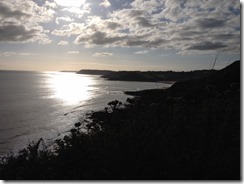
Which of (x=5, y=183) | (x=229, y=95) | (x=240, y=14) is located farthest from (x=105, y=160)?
(x=240, y=14)

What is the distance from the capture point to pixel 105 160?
15.1ft

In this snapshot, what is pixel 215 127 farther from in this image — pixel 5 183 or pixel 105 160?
pixel 5 183

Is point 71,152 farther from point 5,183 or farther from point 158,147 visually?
point 158,147

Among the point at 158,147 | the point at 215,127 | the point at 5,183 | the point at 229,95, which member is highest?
the point at 229,95

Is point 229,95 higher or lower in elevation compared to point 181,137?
higher

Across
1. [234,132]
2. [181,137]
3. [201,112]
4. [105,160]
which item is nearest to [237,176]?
[234,132]

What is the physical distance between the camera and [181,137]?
4.84 m

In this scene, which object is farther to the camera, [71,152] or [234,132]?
[71,152]

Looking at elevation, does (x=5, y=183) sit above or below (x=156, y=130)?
below

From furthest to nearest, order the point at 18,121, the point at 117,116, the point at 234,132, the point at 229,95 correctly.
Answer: the point at 18,121 < the point at 117,116 < the point at 229,95 < the point at 234,132

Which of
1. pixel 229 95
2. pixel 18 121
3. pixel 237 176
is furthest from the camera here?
pixel 18 121

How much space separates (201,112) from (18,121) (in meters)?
30.7

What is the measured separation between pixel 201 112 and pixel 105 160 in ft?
6.42

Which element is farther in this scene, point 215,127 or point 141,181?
point 215,127
